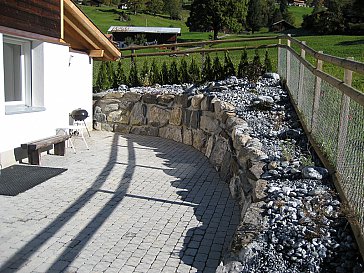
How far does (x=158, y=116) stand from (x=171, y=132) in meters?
0.60

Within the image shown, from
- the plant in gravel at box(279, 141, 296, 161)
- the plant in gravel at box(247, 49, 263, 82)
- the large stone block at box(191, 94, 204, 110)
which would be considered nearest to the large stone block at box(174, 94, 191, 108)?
the large stone block at box(191, 94, 204, 110)

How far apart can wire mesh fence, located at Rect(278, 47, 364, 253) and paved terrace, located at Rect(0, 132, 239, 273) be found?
4.55 feet

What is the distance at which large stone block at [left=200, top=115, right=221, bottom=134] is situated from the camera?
28.7 feet

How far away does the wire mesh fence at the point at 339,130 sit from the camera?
3.50 meters

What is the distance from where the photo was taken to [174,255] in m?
4.30

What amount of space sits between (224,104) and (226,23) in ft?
146

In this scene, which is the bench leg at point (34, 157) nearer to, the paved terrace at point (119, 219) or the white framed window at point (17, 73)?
the paved terrace at point (119, 219)

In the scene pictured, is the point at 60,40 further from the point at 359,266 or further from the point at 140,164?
the point at 359,266

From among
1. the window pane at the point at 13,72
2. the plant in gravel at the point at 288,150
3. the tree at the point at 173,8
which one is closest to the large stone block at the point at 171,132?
the window pane at the point at 13,72

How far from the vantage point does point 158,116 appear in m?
11.5

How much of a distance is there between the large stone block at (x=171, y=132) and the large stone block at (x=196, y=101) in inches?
37.8

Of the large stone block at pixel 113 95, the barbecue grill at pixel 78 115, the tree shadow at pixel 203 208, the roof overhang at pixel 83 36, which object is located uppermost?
the roof overhang at pixel 83 36

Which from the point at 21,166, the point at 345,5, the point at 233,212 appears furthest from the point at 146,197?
the point at 345,5

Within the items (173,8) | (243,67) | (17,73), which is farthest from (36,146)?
(173,8)
